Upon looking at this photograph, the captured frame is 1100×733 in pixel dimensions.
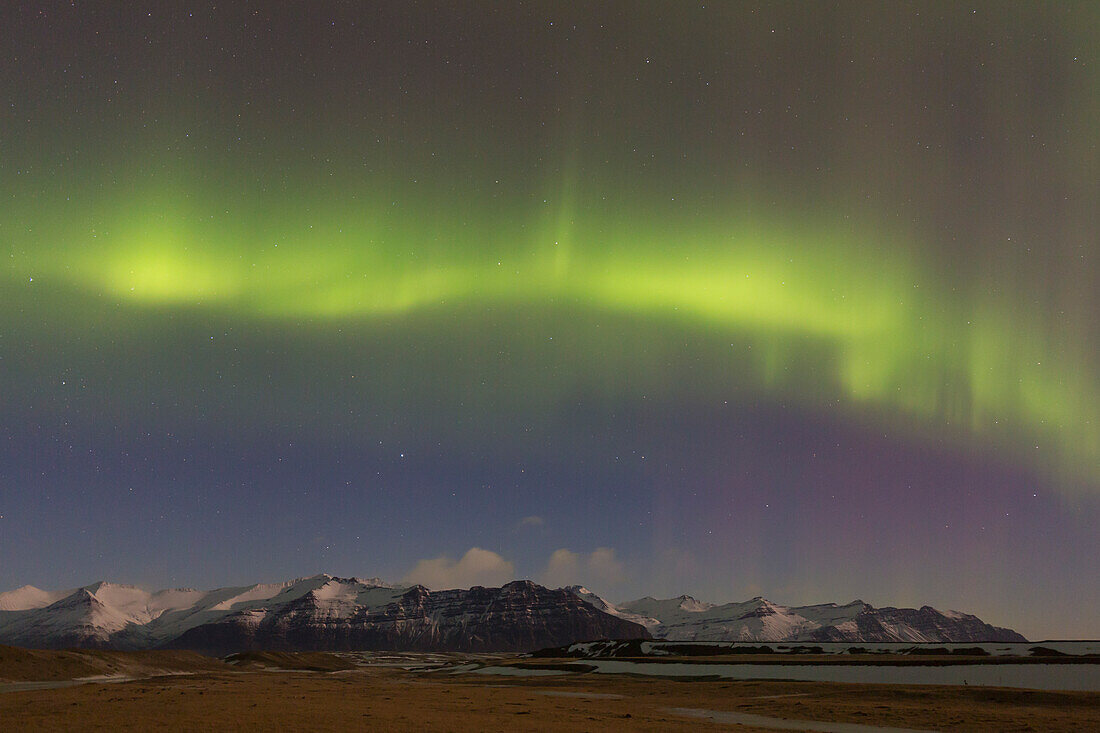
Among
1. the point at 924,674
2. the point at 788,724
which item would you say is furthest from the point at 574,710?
the point at 924,674

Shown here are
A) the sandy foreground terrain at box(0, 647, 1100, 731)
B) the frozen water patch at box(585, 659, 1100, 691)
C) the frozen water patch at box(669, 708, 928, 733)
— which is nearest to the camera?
the sandy foreground terrain at box(0, 647, 1100, 731)

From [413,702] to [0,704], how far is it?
32.6 meters

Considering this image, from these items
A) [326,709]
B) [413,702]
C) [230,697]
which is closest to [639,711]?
[413,702]

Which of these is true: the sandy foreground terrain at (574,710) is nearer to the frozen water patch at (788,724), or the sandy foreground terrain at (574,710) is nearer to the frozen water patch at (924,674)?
the frozen water patch at (788,724)

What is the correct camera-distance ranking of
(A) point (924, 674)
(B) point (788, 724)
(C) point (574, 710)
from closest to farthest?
(B) point (788, 724)
(C) point (574, 710)
(A) point (924, 674)

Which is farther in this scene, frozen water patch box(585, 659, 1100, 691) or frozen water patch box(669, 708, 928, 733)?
frozen water patch box(585, 659, 1100, 691)

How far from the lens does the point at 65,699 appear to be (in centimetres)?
6094

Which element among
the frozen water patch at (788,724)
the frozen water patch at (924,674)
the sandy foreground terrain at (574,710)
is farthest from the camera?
the frozen water patch at (924,674)

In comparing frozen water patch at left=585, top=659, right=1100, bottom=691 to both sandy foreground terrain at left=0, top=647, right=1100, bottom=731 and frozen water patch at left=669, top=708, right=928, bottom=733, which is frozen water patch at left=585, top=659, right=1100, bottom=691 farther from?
frozen water patch at left=669, top=708, right=928, bottom=733

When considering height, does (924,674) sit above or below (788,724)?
below

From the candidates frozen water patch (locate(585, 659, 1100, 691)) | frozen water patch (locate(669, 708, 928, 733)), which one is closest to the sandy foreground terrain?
frozen water patch (locate(669, 708, 928, 733))

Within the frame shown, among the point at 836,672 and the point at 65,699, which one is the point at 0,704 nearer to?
the point at 65,699

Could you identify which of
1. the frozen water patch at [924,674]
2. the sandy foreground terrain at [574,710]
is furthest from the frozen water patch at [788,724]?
the frozen water patch at [924,674]

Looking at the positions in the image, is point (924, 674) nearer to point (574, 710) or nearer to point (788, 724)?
point (788, 724)
